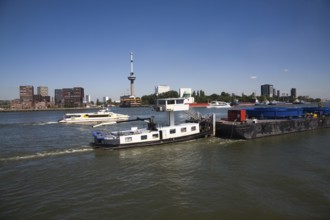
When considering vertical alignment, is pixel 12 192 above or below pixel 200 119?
below

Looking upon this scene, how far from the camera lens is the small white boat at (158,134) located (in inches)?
1183

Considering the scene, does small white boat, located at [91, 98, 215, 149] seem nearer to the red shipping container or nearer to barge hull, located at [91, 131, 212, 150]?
barge hull, located at [91, 131, 212, 150]

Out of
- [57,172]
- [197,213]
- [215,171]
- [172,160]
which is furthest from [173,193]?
[57,172]

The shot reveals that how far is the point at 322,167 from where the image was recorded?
831 inches

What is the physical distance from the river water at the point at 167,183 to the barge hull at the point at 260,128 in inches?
232

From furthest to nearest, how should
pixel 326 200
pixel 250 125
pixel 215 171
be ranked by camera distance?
pixel 250 125 → pixel 215 171 → pixel 326 200

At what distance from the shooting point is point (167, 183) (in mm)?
18203

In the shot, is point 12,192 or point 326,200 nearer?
point 326,200

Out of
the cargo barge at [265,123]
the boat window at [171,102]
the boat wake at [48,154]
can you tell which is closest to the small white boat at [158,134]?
the boat window at [171,102]

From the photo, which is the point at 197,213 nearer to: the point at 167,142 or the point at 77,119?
the point at 167,142

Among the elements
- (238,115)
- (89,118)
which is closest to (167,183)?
(238,115)

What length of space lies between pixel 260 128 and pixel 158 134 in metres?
17.7

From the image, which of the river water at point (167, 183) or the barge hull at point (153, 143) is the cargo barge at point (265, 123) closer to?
the barge hull at point (153, 143)

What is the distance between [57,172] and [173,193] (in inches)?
464
